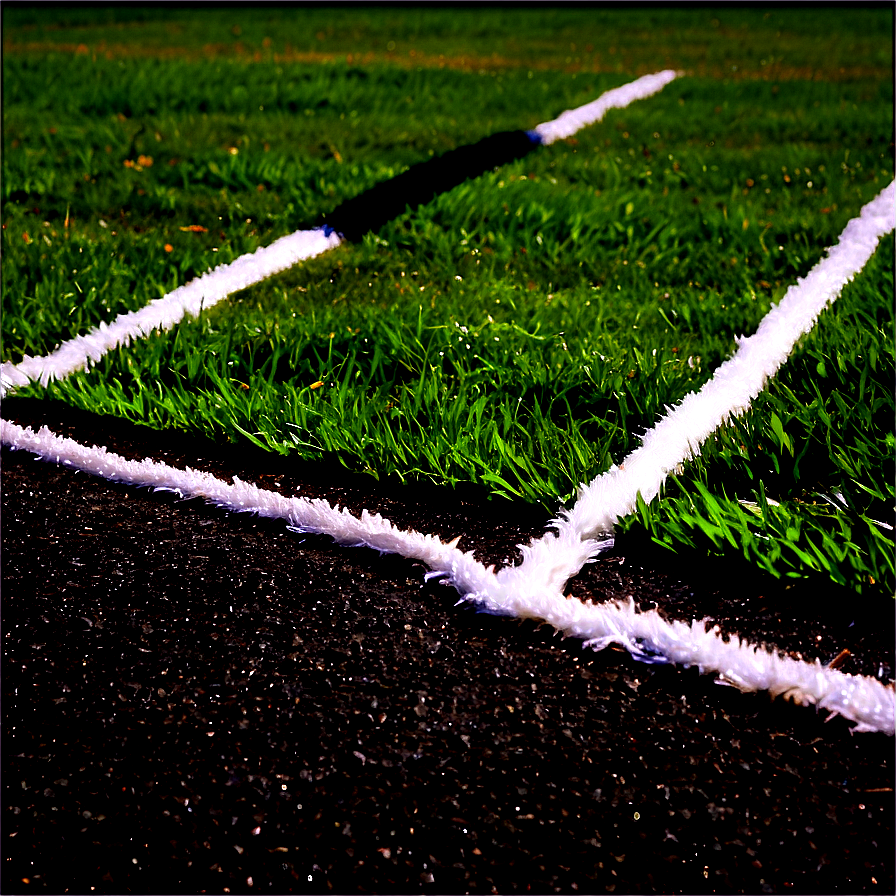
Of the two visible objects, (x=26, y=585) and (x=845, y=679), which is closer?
(x=845, y=679)

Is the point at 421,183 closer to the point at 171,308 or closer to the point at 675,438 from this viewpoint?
the point at 171,308

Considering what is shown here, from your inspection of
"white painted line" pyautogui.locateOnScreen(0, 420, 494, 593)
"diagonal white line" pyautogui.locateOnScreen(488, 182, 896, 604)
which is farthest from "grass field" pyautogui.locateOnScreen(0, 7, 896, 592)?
"white painted line" pyautogui.locateOnScreen(0, 420, 494, 593)

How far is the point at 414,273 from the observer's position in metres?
3.09

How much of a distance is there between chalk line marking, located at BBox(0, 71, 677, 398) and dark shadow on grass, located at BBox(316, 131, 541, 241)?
13 cm

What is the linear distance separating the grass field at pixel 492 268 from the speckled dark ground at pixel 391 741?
1.16 ft

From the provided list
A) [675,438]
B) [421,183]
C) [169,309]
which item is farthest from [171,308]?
[675,438]

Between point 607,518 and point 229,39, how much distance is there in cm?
727

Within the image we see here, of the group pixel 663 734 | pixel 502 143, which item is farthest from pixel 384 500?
pixel 502 143

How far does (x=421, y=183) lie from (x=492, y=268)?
960 mm

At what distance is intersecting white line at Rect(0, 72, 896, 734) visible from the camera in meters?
1.34

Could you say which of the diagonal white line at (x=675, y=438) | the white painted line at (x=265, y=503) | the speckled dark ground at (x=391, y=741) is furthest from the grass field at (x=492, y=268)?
the speckled dark ground at (x=391, y=741)

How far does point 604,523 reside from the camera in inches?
68.9

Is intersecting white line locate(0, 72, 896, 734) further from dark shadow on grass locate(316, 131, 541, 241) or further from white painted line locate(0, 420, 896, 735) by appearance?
dark shadow on grass locate(316, 131, 541, 241)

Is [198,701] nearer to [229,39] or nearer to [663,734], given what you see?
[663,734]
